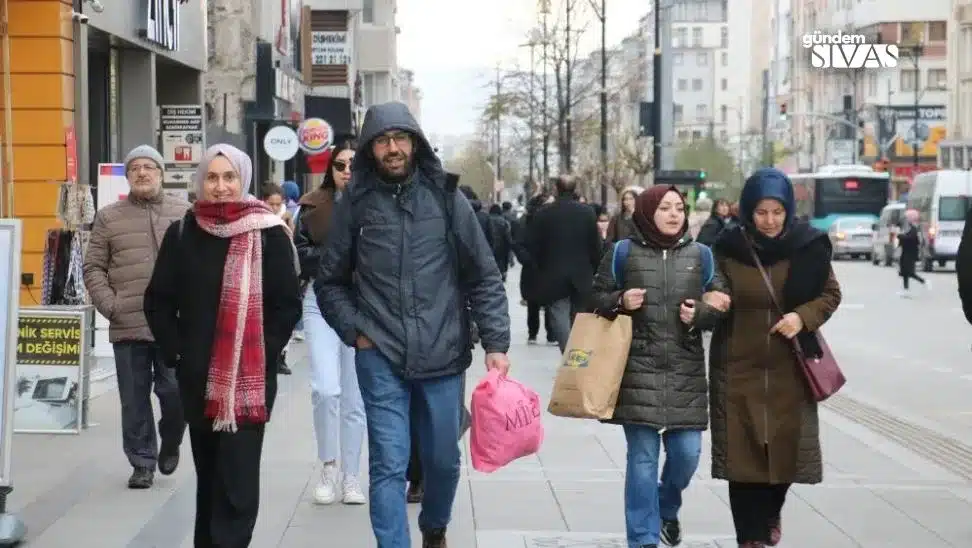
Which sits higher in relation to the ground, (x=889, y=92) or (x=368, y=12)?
(x=368, y=12)

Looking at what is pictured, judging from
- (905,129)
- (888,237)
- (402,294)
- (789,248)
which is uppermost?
(905,129)

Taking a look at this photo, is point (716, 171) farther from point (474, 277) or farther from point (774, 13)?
point (474, 277)

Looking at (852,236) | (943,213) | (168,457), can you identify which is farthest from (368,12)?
(168,457)

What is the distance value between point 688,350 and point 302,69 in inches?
1687

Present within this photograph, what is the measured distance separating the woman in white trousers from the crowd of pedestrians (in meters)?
0.03

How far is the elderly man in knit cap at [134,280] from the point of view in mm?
10359

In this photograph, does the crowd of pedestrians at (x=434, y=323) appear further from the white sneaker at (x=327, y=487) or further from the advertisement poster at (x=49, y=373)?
the advertisement poster at (x=49, y=373)

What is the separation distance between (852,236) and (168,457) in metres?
56.8

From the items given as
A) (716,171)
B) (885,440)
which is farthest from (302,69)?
(716,171)

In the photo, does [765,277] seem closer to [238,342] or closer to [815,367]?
[815,367]

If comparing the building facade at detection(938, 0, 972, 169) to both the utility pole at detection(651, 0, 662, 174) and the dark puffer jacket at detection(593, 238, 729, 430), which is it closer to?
the utility pole at detection(651, 0, 662, 174)

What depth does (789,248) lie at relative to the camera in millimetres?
7996

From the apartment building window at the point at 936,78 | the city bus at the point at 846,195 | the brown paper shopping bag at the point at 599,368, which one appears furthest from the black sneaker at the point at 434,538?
the apartment building window at the point at 936,78

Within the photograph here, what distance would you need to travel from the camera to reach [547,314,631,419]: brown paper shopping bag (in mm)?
8039
